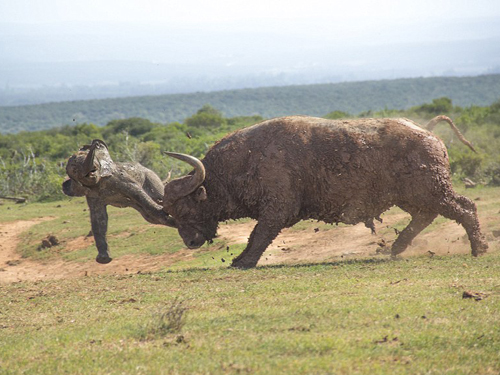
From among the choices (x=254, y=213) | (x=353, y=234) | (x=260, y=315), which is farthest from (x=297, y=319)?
(x=353, y=234)

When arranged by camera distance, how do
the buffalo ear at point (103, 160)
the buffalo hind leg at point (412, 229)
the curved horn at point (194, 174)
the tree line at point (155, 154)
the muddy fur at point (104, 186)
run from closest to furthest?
the curved horn at point (194, 174) → the buffalo hind leg at point (412, 229) → the muddy fur at point (104, 186) → the buffalo ear at point (103, 160) → the tree line at point (155, 154)

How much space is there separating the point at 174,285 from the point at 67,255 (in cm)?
695

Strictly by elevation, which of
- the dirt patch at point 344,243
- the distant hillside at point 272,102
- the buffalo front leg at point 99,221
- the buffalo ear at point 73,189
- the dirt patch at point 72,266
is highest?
the buffalo ear at point 73,189

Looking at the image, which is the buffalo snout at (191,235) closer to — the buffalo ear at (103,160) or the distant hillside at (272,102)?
the buffalo ear at (103,160)

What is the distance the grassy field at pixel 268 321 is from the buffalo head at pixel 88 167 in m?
1.92

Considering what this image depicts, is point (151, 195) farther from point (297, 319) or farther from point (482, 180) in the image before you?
point (482, 180)

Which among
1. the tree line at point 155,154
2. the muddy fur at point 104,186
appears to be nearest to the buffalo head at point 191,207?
the muddy fur at point 104,186

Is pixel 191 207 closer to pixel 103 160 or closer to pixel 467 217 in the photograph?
pixel 103 160

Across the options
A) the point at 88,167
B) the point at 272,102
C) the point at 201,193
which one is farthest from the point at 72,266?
the point at 272,102

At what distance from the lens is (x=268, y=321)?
284 inches

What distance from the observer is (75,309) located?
8.62m

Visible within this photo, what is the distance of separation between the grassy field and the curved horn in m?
1.33

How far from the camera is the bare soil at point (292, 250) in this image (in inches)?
504

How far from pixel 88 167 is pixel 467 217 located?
5.96 meters
